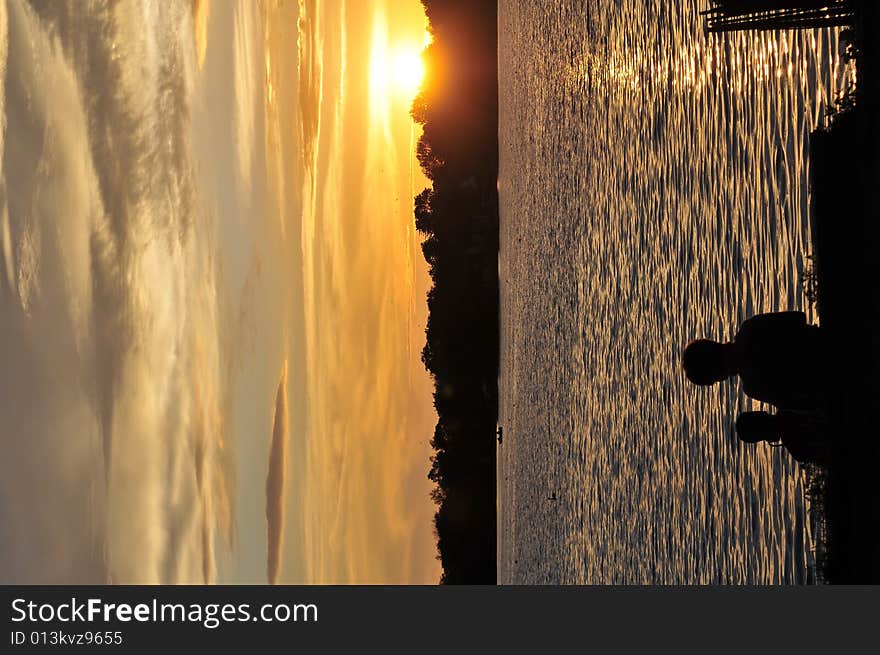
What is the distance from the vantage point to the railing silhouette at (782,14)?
37.1 ft

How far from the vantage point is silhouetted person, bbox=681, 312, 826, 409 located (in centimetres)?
1041

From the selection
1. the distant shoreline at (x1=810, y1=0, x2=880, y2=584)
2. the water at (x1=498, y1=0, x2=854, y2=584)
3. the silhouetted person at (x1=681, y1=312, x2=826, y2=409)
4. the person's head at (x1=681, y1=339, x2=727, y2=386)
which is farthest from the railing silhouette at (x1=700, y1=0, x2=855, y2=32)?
the person's head at (x1=681, y1=339, x2=727, y2=386)

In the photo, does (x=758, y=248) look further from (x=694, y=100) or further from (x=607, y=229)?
(x=607, y=229)

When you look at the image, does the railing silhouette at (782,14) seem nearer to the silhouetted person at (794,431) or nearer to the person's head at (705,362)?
the person's head at (705,362)

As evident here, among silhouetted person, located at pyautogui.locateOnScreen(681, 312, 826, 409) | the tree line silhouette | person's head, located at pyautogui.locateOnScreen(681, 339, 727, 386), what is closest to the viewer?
silhouetted person, located at pyautogui.locateOnScreen(681, 312, 826, 409)

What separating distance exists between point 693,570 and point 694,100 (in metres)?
9.85

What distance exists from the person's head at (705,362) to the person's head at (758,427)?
2.12ft

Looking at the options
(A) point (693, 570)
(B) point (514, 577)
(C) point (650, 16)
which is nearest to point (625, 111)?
(C) point (650, 16)

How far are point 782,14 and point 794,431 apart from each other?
18.8 ft

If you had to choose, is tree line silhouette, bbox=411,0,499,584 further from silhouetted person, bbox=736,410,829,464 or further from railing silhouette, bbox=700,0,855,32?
silhouetted person, bbox=736,410,829,464

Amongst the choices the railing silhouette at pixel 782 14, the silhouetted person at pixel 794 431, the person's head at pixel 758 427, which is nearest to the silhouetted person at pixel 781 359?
the silhouetted person at pixel 794 431

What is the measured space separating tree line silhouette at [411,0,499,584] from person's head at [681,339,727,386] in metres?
54.8

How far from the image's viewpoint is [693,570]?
1761cm
